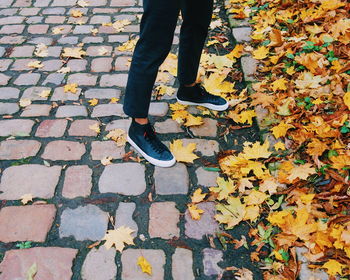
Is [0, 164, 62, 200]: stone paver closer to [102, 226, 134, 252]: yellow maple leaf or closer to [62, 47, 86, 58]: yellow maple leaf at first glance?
[102, 226, 134, 252]: yellow maple leaf

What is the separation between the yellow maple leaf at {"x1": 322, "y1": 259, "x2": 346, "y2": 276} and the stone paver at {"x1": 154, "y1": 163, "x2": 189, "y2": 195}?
0.81m

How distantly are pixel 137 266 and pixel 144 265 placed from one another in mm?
39

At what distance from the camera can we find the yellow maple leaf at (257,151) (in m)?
2.15

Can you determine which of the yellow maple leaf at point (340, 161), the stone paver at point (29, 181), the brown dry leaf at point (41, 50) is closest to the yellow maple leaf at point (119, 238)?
the stone paver at point (29, 181)

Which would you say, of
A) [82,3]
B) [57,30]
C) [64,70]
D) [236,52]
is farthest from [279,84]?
A: [82,3]

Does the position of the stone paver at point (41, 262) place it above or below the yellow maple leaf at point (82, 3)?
below

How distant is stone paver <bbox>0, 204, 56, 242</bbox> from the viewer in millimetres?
1798

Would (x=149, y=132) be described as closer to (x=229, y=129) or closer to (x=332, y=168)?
(x=229, y=129)

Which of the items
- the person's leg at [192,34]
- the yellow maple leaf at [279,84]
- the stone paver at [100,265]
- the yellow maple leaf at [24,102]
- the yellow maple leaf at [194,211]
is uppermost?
the person's leg at [192,34]

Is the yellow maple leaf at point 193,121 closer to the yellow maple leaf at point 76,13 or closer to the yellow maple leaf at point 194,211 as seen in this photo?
the yellow maple leaf at point 194,211

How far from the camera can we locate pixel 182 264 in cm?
169

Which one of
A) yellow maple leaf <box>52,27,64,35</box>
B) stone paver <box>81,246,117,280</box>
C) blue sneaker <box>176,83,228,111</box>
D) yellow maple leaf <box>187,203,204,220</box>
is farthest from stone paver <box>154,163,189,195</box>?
yellow maple leaf <box>52,27,64,35</box>

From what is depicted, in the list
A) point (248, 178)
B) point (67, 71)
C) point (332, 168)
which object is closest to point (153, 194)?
point (248, 178)

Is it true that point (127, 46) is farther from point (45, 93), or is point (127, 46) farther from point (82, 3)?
point (82, 3)
